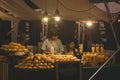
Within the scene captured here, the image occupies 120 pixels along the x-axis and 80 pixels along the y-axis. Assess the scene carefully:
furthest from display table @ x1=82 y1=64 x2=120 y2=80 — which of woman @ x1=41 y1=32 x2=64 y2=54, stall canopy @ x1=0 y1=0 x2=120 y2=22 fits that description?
woman @ x1=41 y1=32 x2=64 y2=54

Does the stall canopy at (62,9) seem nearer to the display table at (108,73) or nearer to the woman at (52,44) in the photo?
the woman at (52,44)

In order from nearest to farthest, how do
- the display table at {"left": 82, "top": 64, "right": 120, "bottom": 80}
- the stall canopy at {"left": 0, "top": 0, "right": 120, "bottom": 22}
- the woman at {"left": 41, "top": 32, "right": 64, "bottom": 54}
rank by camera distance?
the display table at {"left": 82, "top": 64, "right": 120, "bottom": 80}, the stall canopy at {"left": 0, "top": 0, "right": 120, "bottom": 22}, the woman at {"left": 41, "top": 32, "right": 64, "bottom": 54}

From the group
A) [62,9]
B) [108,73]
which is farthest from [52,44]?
[108,73]

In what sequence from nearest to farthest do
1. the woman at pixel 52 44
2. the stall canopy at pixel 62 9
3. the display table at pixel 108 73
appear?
the display table at pixel 108 73, the stall canopy at pixel 62 9, the woman at pixel 52 44

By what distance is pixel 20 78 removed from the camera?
7.90 meters

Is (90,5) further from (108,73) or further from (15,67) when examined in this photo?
(15,67)

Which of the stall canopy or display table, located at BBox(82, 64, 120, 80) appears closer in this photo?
display table, located at BBox(82, 64, 120, 80)

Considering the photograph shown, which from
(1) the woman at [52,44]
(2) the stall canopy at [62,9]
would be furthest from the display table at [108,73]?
(1) the woman at [52,44]

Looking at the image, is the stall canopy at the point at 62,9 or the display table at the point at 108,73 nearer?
the display table at the point at 108,73

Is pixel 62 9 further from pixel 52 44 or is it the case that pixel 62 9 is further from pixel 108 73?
pixel 108 73

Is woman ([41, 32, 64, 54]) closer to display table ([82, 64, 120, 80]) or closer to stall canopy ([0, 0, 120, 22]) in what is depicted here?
stall canopy ([0, 0, 120, 22])

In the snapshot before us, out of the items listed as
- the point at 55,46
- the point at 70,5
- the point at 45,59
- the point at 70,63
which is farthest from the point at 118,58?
the point at 70,63

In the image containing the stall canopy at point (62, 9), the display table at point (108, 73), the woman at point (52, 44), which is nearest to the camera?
the display table at point (108, 73)

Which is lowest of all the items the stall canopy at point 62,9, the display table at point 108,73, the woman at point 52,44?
the display table at point 108,73
